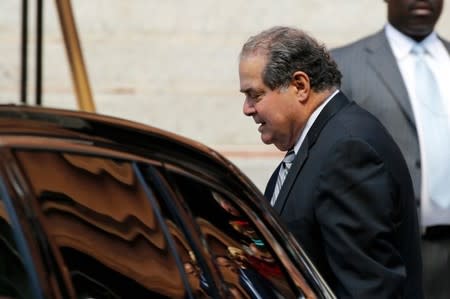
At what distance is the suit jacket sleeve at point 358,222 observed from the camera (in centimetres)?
413

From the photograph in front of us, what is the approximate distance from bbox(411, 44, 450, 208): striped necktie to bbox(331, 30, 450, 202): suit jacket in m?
0.05

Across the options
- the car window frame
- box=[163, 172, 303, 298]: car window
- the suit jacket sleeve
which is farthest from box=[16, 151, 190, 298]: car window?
the suit jacket sleeve

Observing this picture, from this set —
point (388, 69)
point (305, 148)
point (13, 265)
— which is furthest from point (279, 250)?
point (388, 69)

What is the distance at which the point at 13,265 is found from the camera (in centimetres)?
304

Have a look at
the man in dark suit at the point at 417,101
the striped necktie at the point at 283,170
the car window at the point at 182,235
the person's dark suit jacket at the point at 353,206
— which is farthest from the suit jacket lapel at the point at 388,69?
the car window at the point at 182,235

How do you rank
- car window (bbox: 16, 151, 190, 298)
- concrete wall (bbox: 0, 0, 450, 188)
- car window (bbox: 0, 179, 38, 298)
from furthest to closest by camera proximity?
concrete wall (bbox: 0, 0, 450, 188)
car window (bbox: 16, 151, 190, 298)
car window (bbox: 0, 179, 38, 298)

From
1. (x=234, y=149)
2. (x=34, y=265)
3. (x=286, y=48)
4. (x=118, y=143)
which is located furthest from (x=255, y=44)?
(x=234, y=149)

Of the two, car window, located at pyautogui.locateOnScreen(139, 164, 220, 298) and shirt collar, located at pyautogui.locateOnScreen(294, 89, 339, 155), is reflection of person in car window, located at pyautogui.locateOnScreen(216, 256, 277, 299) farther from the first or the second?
shirt collar, located at pyautogui.locateOnScreen(294, 89, 339, 155)

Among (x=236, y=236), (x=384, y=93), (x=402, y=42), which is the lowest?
(x=236, y=236)

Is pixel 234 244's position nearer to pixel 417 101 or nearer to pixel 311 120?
pixel 311 120

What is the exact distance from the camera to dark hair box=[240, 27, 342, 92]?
4.32 m

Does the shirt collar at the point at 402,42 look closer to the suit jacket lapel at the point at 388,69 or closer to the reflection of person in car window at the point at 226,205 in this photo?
the suit jacket lapel at the point at 388,69

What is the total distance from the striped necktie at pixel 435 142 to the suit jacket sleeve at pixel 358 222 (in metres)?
1.71

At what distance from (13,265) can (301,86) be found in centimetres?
152
